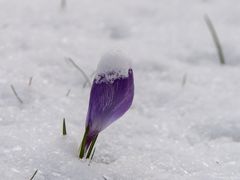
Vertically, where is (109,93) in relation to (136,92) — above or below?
above

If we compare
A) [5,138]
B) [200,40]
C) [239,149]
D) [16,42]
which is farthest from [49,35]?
[239,149]

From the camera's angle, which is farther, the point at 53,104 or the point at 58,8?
the point at 58,8

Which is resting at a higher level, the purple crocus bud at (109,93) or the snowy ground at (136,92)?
the purple crocus bud at (109,93)

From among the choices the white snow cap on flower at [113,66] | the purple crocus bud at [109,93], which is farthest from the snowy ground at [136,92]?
the white snow cap on flower at [113,66]

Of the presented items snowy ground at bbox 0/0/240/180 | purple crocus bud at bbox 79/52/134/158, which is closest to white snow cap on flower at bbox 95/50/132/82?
purple crocus bud at bbox 79/52/134/158

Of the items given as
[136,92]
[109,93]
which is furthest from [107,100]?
[136,92]

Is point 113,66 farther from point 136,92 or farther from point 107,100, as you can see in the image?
point 136,92

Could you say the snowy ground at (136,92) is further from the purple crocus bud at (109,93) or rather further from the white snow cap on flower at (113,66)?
the white snow cap on flower at (113,66)

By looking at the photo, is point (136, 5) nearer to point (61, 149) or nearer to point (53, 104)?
point (53, 104)
